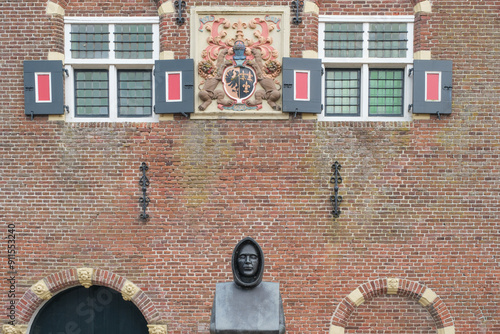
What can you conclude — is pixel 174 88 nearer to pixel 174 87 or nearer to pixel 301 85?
pixel 174 87

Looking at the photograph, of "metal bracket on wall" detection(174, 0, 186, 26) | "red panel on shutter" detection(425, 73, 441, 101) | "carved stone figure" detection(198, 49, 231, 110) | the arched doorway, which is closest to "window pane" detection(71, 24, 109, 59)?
"metal bracket on wall" detection(174, 0, 186, 26)

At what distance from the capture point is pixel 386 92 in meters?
9.03

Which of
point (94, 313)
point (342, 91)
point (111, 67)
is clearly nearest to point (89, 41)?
point (111, 67)

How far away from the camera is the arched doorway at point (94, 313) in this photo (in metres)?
9.23

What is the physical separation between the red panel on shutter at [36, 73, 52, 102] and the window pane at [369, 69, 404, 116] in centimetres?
570

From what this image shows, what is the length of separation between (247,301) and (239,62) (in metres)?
4.60

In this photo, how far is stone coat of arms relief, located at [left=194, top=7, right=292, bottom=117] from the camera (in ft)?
28.5

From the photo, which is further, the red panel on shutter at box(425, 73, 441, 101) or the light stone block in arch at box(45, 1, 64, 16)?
the light stone block in arch at box(45, 1, 64, 16)

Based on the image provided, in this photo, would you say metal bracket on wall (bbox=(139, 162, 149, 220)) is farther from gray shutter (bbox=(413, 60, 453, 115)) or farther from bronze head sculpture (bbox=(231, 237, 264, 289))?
gray shutter (bbox=(413, 60, 453, 115))

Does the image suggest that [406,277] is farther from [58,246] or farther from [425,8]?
[58,246]

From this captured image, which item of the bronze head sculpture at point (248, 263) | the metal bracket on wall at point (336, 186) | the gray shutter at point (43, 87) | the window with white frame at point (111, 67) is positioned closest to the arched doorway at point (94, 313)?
the window with white frame at point (111, 67)

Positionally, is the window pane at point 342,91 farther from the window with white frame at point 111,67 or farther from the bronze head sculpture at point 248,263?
the bronze head sculpture at point 248,263

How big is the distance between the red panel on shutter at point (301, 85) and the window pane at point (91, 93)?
3.43 meters

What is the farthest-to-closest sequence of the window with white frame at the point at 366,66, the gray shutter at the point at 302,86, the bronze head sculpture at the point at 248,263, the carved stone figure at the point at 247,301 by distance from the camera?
1. the window with white frame at the point at 366,66
2. the gray shutter at the point at 302,86
3. the bronze head sculpture at the point at 248,263
4. the carved stone figure at the point at 247,301
